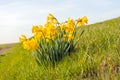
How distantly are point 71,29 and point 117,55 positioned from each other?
2.53 meters

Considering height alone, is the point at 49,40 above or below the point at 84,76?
above

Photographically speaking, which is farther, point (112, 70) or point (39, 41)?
point (39, 41)

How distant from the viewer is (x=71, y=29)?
32.2 feet

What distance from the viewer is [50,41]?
981 cm

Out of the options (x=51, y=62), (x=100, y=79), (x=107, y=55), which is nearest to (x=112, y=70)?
(x=100, y=79)

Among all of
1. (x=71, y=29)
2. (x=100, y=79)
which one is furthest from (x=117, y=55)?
(x=71, y=29)

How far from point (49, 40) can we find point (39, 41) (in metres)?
0.32

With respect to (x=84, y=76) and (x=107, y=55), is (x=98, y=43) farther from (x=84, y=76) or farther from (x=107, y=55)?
(x=84, y=76)

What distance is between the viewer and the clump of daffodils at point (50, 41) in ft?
31.5

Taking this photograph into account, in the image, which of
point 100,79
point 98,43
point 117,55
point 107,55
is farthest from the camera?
point 98,43

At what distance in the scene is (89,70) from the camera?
7.64m

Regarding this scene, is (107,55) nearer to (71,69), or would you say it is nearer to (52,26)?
(71,69)

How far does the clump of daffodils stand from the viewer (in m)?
9.59

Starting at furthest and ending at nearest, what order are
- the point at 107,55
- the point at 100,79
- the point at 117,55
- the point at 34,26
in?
the point at 34,26, the point at 107,55, the point at 117,55, the point at 100,79
